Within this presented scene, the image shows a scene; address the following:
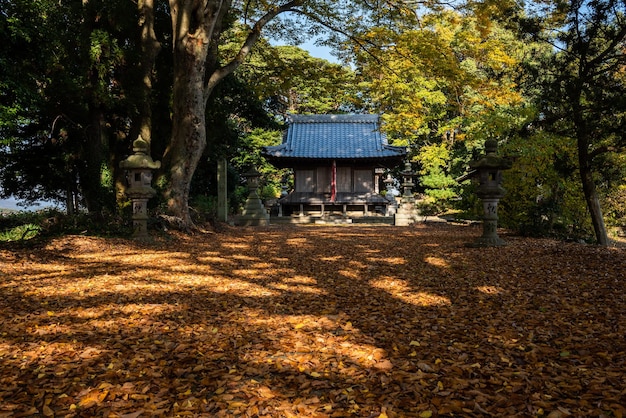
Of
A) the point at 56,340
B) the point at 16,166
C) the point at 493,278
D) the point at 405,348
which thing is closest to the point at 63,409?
the point at 56,340

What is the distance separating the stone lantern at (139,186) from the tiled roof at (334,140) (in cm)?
1116

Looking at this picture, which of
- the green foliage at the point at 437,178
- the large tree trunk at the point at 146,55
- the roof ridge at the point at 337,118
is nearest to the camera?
the large tree trunk at the point at 146,55

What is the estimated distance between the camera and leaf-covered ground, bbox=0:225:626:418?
2176mm

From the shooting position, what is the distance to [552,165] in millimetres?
9406

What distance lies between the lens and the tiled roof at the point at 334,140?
19250 millimetres

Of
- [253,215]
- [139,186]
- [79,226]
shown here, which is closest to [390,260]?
[139,186]

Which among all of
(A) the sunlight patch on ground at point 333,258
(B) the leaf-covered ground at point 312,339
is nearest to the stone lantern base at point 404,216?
(A) the sunlight patch on ground at point 333,258

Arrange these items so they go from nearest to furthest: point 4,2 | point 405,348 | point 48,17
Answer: point 405,348
point 4,2
point 48,17

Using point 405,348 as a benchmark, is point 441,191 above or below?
above

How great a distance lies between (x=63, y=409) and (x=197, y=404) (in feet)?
2.22

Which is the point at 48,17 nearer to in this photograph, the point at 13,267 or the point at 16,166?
the point at 16,166

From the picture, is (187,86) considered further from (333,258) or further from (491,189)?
(491,189)

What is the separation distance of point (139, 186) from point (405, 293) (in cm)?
603

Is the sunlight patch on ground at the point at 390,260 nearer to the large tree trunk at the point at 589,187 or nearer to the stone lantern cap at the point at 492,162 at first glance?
the stone lantern cap at the point at 492,162
